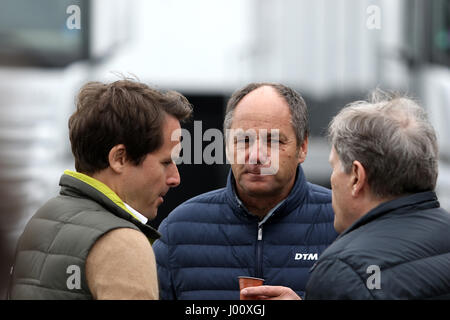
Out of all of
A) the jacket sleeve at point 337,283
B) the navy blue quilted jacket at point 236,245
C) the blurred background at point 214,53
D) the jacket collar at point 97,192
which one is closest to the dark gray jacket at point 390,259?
the jacket sleeve at point 337,283

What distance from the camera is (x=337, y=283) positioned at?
4.54ft

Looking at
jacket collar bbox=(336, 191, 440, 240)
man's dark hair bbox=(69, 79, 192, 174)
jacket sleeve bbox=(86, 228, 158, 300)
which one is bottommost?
jacket sleeve bbox=(86, 228, 158, 300)

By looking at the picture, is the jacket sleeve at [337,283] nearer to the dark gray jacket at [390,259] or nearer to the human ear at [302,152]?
the dark gray jacket at [390,259]

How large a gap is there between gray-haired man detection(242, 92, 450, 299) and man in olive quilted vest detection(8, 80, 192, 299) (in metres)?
0.39

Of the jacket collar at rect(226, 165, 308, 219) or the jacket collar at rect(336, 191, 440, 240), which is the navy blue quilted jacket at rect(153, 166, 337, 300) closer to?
the jacket collar at rect(226, 165, 308, 219)

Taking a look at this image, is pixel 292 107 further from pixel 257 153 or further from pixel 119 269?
pixel 119 269

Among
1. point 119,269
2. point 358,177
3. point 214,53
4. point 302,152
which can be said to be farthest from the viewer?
point 214,53

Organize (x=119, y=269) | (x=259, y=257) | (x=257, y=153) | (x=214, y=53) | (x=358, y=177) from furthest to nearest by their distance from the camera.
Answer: (x=214, y=53)
(x=257, y=153)
(x=259, y=257)
(x=358, y=177)
(x=119, y=269)

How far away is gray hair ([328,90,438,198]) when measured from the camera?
1.56 metres

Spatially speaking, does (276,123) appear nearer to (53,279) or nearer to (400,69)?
(53,279)

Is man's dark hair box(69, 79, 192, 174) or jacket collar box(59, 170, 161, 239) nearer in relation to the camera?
jacket collar box(59, 170, 161, 239)

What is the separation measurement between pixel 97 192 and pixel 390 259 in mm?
676

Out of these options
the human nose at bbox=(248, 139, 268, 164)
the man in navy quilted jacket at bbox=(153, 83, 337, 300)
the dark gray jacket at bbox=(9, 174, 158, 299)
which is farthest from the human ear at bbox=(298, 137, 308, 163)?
the dark gray jacket at bbox=(9, 174, 158, 299)

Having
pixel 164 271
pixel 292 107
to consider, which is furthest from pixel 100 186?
pixel 292 107
